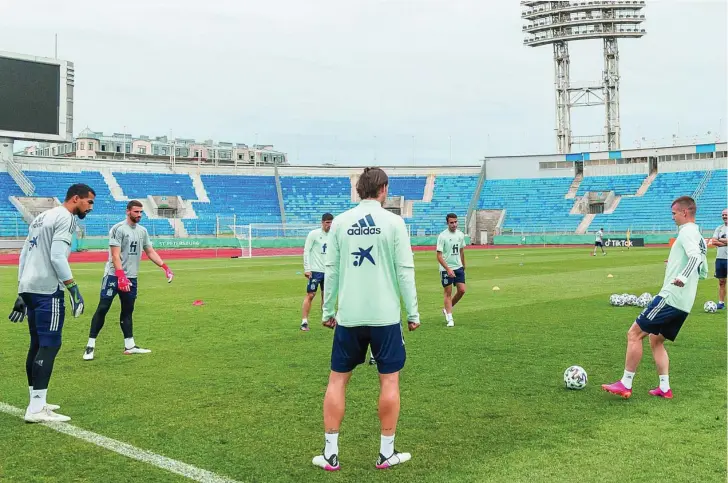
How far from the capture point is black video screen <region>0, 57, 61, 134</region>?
37.0 metres

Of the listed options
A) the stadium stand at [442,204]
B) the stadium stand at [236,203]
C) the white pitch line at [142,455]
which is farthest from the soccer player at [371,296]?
the stadium stand at [442,204]

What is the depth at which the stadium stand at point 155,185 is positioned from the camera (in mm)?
59787

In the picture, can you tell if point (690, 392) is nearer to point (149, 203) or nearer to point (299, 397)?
point (299, 397)

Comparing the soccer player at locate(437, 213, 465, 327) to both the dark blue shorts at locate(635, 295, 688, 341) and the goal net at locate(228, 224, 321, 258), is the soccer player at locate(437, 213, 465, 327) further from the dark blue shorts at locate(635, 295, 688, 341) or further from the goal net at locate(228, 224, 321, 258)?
the goal net at locate(228, 224, 321, 258)

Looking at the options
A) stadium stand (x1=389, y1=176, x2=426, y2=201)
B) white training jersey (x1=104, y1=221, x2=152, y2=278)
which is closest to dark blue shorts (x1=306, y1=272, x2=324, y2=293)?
white training jersey (x1=104, y1=221, x2=152, y2=278)

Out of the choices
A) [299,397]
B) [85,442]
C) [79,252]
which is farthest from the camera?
[79,252]

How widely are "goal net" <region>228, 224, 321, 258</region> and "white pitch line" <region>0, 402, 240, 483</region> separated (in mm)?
40320

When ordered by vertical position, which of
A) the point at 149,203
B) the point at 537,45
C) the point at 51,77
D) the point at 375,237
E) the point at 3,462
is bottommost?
the point at 3,462

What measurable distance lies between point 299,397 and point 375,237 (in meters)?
2.90

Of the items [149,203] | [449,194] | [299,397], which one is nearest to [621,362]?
[299,397]

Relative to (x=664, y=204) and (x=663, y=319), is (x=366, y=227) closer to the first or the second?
(x=663, y=319)

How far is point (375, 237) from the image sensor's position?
16.0 feet

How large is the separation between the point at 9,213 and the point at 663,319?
2015 inches

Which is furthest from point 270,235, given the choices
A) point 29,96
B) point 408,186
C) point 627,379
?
point 627,379
